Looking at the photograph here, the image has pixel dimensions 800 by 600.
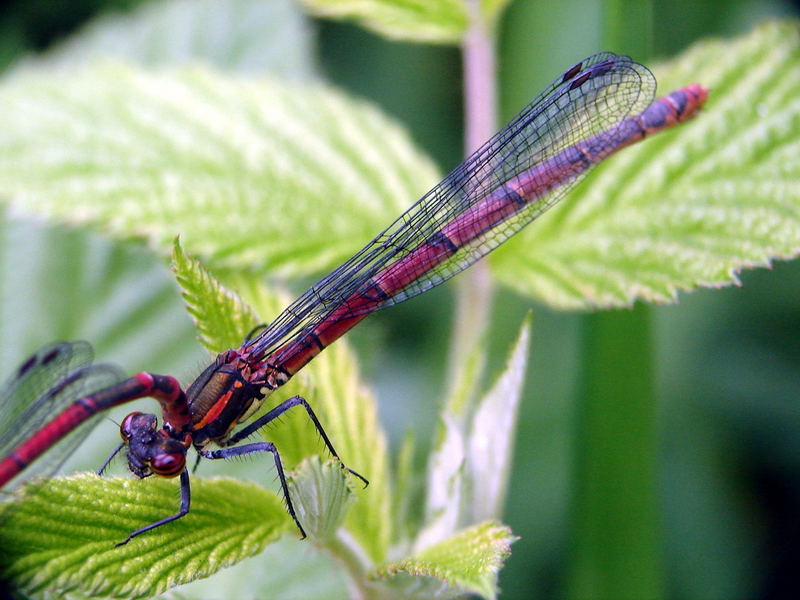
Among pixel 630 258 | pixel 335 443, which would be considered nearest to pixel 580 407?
pixel 630 258

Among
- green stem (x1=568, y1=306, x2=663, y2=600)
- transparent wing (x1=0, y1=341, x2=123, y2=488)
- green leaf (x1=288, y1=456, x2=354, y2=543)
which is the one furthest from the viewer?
green stem (x1=568, y1=306, x2=663, y2=600)

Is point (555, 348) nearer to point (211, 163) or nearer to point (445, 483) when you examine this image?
point (211, 163)

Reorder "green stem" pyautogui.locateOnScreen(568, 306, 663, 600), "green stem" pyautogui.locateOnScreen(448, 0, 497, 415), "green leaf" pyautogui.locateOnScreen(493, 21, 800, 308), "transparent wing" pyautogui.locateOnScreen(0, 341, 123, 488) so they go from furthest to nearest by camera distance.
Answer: "green stem" pyautogui.locateOnScreen(448, 0, 497, 415), "green stem" pyautogui.locateOnScreen(568, 306, 663, 600), "green leaf" pyautogui.locateOnScreen(493, 21, 800, 308), "transparent wing" pyautogui.locateOnScreen(0, 341, 123, 488)

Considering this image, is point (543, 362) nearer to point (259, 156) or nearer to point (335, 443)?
point (259, 156)

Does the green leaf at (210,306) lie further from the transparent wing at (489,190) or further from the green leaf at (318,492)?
the transparent wing at (489,190)

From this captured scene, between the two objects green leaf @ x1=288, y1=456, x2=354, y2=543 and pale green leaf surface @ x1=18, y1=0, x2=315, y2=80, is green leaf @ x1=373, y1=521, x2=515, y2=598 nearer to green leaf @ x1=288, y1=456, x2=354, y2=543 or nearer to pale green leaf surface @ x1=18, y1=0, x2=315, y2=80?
green leaf @ x1=288, y1=456, x2=354, y2=543

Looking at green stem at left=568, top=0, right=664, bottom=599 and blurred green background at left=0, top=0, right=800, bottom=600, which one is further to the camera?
blurred green background at left=0, top=0, right=800, bottom=600

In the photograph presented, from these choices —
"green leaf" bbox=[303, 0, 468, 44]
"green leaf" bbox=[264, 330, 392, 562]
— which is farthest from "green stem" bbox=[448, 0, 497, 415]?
"green leaf" bbox=[264, 330, 392, 562]

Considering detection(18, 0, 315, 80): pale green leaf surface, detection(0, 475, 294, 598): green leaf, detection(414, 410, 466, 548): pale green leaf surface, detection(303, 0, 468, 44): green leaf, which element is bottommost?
detection(414, 410, 466, 548): pale green leaf surface
